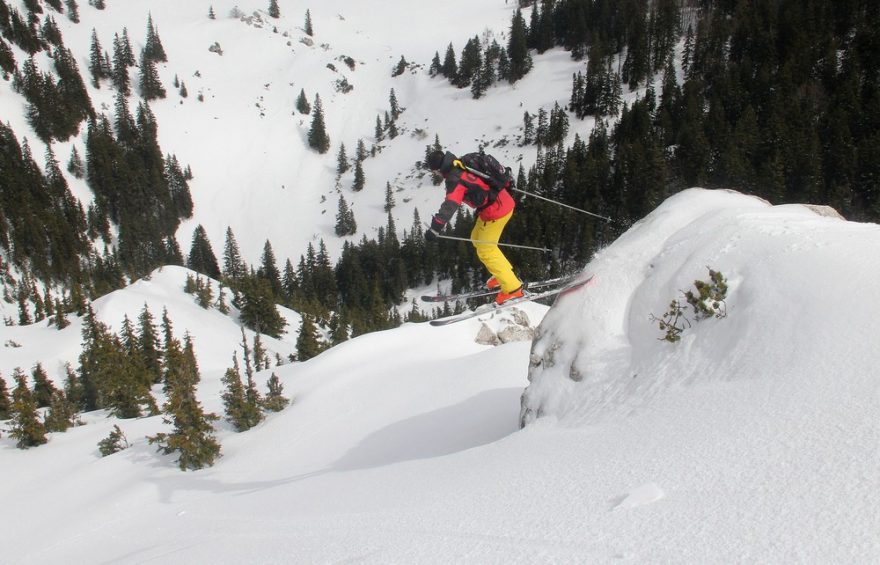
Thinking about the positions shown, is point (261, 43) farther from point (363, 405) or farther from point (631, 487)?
point (631, 487)

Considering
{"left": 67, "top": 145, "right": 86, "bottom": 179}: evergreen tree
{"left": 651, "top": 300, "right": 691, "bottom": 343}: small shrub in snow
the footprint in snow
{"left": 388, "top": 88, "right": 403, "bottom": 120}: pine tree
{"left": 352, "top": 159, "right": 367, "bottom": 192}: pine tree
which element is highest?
{"left": 388, "top": 88, "right": 403, "bottom": 120}: pine tree

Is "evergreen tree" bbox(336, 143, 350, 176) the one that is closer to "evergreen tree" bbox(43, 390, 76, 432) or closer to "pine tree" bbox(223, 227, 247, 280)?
"pine tree" bbox(223, 227, 247, 280)

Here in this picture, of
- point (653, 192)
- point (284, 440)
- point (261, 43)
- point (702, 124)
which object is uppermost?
point (261, 43)

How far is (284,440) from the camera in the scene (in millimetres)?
16906

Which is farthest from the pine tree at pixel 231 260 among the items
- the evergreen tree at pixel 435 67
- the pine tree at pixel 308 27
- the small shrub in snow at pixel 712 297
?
the pine tree at pixel 308 27

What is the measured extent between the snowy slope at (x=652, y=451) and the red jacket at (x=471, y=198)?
7.22 ft

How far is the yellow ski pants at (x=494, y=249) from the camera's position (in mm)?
9508

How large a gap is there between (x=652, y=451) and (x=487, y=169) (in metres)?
6.01

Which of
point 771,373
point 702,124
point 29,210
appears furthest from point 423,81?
point 771,373

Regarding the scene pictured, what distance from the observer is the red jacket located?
8.39 meters

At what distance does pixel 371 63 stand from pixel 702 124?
136087 mm

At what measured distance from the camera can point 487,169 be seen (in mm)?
8992

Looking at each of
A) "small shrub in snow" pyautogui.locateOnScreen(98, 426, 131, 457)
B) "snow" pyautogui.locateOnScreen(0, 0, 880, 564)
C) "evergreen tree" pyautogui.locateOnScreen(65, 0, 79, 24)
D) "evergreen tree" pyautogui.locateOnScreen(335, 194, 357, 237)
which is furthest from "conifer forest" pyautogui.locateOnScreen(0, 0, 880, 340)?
"snow" pyautogui.locateOnScreen(0, 0, 880, 564)

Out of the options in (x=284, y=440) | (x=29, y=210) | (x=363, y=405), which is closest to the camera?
(x=284, y=440)
